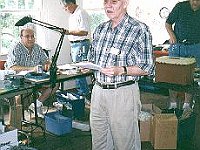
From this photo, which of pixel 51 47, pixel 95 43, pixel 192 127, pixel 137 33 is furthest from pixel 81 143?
pixel 51 47

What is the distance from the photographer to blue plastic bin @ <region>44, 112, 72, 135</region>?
3887 mm

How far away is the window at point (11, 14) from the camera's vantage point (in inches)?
206

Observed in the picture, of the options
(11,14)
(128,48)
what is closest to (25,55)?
(11,14)

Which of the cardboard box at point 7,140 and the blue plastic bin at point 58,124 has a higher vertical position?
the cardboard box at point 7,140

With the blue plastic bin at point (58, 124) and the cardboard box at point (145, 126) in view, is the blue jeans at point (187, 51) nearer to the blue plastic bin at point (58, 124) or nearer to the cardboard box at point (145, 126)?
the cardboard box at point (145, 126)

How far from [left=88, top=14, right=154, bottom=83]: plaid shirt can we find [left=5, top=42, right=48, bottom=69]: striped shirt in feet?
6.02

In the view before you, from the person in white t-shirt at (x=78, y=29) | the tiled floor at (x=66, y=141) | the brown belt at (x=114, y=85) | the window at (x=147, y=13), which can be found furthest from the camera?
the window at (x=147, y=13)

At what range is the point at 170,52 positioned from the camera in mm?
4250

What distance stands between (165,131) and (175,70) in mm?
668

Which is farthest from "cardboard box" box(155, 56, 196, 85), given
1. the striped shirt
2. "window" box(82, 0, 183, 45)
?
"window" box(82, 0, 183, 45)

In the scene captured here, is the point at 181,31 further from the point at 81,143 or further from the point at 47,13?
the point at 47,13

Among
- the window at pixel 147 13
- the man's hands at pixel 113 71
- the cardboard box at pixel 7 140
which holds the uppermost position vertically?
the window at pixel 147 13

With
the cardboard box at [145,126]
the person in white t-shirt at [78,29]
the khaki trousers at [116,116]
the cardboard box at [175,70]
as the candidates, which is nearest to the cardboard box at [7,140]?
the khaki trousers at [116,116]

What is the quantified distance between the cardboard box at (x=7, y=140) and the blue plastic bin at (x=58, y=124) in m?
1.30
